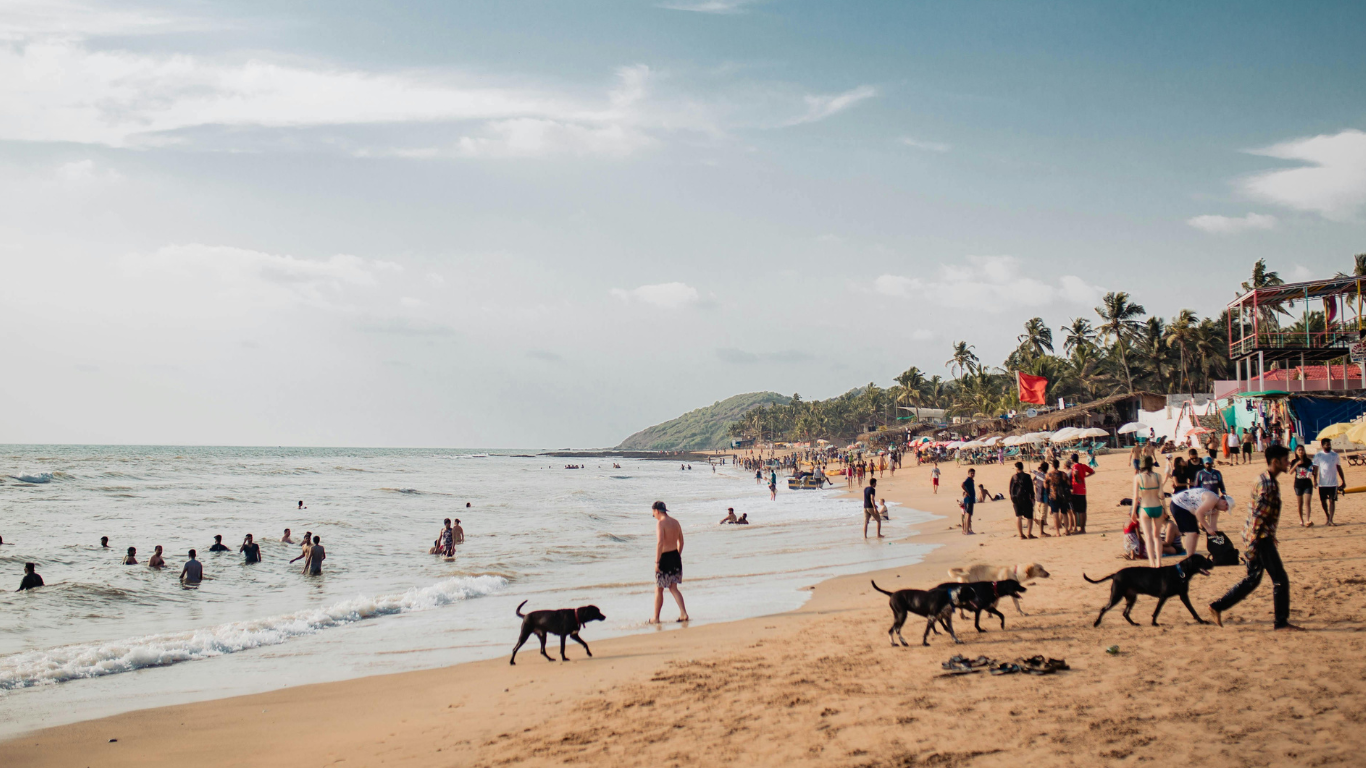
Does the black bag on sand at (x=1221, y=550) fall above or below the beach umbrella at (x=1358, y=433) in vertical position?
below

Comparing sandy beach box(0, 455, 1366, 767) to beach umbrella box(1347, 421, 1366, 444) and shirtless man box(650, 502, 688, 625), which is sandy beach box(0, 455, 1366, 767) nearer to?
shirtless man box(650, 502, 688, 625)

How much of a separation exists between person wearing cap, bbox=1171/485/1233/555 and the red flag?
Result: 5018cm

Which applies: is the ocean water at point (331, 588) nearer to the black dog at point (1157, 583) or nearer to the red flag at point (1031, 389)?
the black dog at point (1157, 583)

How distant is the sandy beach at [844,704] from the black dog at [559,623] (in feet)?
0.77

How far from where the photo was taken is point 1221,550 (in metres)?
8.80

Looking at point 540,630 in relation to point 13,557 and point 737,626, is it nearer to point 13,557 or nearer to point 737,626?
point 737,626

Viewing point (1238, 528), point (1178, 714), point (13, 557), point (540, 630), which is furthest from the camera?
point (13, 557)

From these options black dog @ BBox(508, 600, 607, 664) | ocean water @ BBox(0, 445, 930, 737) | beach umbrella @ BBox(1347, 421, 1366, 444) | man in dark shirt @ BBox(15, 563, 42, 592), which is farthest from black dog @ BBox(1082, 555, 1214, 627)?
beach umbrella @ BBox(1347, 421, 1366, 444)

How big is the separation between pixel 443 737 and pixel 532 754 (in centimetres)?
97

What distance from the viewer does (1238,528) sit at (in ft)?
43.9

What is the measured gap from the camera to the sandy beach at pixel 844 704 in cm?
451

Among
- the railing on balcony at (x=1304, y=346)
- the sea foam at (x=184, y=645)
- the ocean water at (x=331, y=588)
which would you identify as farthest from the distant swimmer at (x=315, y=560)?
the railing on balcony at (x=1304, y=346)

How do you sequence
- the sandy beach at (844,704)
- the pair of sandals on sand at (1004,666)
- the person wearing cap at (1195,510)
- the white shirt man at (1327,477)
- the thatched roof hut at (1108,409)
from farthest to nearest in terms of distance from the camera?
the thatched roof hut at (1108,409)
the white shirt man at (1327,477)
the person wearing cap at (1195,510)
the pair of sandals on sand at (1004,666)
the sandy beach at (844,704)

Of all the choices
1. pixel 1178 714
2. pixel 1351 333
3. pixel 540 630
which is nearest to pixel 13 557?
pixel 540 630
